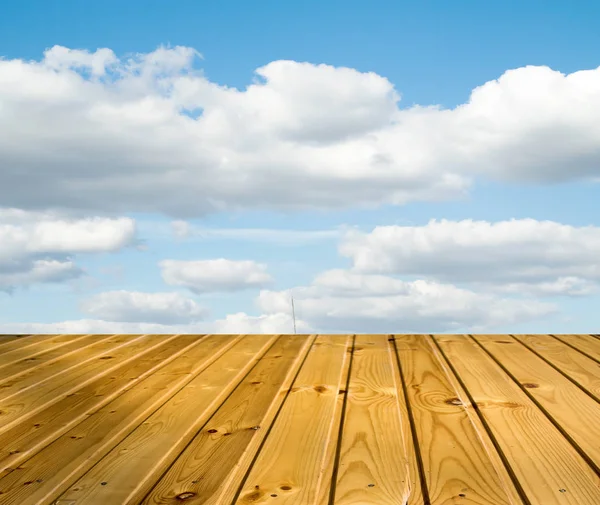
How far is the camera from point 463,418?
1979 millimetres

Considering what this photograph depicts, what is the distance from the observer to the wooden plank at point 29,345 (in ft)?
10.8

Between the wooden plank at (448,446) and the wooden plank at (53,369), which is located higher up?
the wooden plank at (53,369)

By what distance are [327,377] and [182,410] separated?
2.18ft

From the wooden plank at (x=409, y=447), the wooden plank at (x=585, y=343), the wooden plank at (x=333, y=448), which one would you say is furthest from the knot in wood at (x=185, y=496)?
the wooden plank at (x=585, y=343)

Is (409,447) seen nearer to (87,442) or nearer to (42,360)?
(87,442)

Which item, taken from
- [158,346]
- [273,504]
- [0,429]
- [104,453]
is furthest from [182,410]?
[158,346]

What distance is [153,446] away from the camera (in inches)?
70.0

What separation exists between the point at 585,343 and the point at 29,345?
313 cm

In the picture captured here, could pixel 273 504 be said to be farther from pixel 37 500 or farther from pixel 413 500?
pixel 37 500

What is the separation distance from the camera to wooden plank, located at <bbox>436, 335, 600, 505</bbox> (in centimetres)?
146

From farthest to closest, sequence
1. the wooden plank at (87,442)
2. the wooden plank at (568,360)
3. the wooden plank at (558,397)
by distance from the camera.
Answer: the wooden plank at (568,360), the wooden plank at (558,397), the wooden plank at (87,442)

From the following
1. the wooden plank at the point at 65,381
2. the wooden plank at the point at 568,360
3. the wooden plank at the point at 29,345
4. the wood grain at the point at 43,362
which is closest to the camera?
the wooden plank at the point at 65,381

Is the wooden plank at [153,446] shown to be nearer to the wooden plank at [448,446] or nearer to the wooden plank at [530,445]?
the wooden plank at [448,446]

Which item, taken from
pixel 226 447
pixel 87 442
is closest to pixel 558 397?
pixel 226 447
